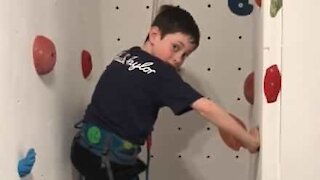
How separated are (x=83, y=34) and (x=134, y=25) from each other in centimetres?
12

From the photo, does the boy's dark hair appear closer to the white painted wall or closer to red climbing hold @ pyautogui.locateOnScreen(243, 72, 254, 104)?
red climbing hold @ pyautogui.locateOnScreen(243, 72, 254, 104)

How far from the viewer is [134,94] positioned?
125cm

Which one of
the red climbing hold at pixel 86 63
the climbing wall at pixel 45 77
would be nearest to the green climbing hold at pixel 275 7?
the climbing wall at pixel 45 77

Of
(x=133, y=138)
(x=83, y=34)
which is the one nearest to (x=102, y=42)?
(x=83, y=34)

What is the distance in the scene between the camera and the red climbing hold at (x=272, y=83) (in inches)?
38.5

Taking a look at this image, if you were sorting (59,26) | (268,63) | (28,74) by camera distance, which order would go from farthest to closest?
1. (59,26)
2. (28,74)
3. (268,63)

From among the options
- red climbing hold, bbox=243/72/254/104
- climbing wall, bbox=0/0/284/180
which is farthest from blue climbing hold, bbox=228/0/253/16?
red climbing hold, bbox=243/72/254/104

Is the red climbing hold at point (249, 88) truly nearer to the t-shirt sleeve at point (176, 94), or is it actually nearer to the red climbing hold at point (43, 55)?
the t-shirt sleeve at point (176, 94)

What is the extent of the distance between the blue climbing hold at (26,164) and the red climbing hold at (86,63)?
36cm

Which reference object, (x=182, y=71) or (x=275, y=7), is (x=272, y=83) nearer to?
(x=275, y=7)

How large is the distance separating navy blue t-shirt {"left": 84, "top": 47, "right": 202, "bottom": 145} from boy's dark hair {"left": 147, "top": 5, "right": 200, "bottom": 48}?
0.06 m

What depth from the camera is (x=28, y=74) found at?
1.10 meters

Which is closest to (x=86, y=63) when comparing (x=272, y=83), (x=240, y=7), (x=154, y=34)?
(x=154, y=34)

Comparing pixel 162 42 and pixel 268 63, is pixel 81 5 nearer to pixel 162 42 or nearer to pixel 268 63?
pixel 162 42
